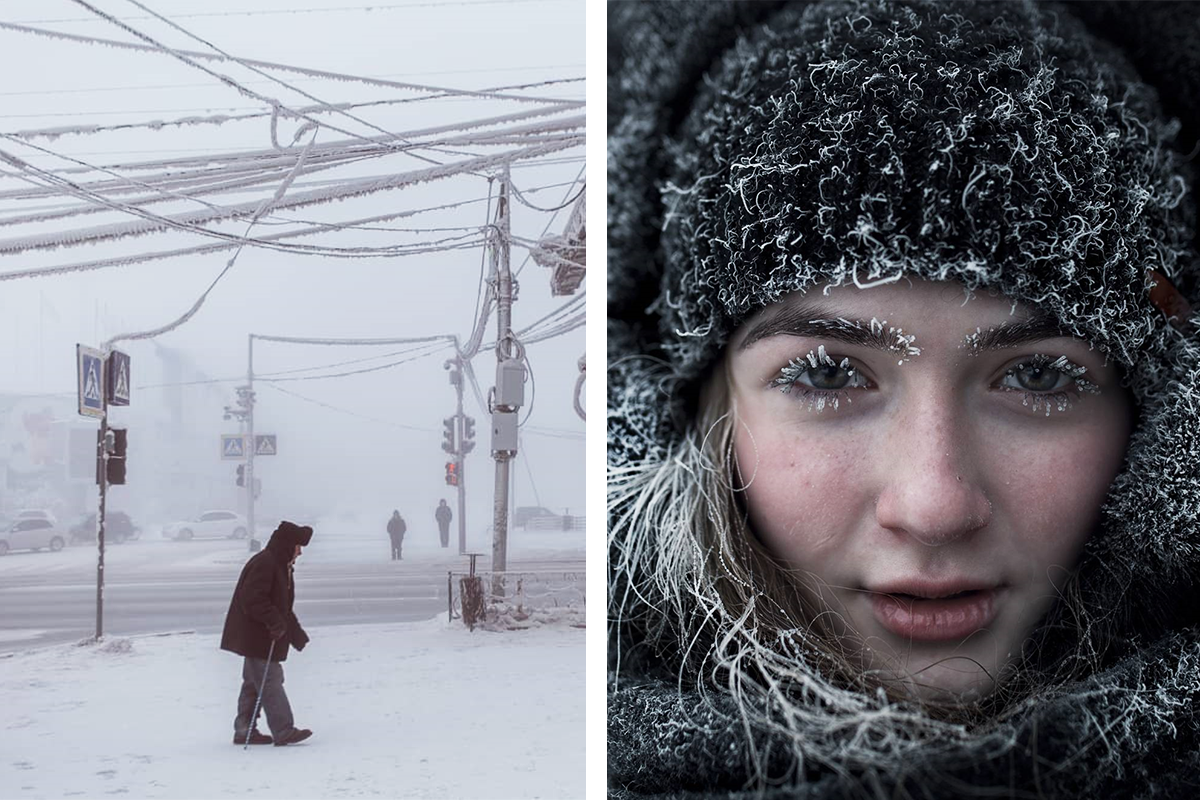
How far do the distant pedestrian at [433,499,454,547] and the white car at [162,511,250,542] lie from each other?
339 mm

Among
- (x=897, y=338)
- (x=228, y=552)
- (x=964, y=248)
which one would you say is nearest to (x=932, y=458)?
(x=897, y=338)

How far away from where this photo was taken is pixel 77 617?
1.64 metres

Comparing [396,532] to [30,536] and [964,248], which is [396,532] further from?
[964,248]

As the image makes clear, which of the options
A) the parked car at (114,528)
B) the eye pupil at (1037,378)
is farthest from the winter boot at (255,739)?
the eye pupil at (1037,378)

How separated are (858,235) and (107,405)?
1306mm

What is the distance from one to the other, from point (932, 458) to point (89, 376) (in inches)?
54.5

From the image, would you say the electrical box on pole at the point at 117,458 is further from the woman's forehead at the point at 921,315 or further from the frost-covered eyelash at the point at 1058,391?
the frost-covered eyelash at the point at 1058,391

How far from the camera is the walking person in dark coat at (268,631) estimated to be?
5.33 feet

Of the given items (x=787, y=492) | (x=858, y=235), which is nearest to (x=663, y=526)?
(x=787, y=492)

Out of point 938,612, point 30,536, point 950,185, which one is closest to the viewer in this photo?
point 950,185

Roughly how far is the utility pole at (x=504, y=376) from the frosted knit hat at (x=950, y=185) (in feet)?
1.43

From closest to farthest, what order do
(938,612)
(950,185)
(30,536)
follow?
(950,185)
(938,612)
(30,536)

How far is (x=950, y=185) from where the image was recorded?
41.8 inches

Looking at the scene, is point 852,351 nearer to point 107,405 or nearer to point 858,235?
point 858,235
